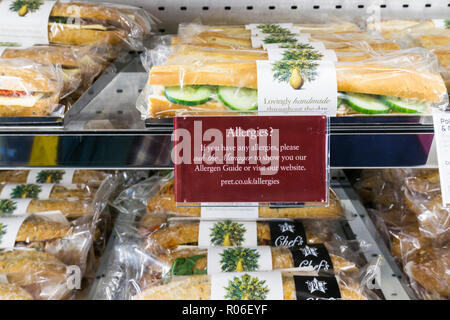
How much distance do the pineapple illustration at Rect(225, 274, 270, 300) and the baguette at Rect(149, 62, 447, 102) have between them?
0.49m

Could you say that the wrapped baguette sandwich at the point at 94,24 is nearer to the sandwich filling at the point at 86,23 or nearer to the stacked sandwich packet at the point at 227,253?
the sandwich filling at the point at 86,23

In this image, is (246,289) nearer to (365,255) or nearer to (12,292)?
(365,255)

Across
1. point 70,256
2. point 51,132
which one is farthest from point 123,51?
point 70,256

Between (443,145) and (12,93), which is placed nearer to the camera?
(443,145)

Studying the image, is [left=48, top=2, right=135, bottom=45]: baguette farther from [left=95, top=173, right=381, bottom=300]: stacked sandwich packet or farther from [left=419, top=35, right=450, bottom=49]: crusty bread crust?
[left=419, top=35, right=450, bottom=49]: crusty bread crust

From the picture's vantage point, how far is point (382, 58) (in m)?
0.92

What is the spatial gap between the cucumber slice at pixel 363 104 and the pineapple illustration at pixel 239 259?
51 centimetres

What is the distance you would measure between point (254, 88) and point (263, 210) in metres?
0.53

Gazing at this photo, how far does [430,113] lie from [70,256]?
1.09 metres

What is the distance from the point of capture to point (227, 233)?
3.95 ft

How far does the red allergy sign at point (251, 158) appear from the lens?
2.53ft

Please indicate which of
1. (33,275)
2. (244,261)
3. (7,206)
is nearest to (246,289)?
(244,261)

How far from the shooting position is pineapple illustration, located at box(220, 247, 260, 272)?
108cm

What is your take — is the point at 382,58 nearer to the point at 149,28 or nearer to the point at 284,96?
the point at 284,96
